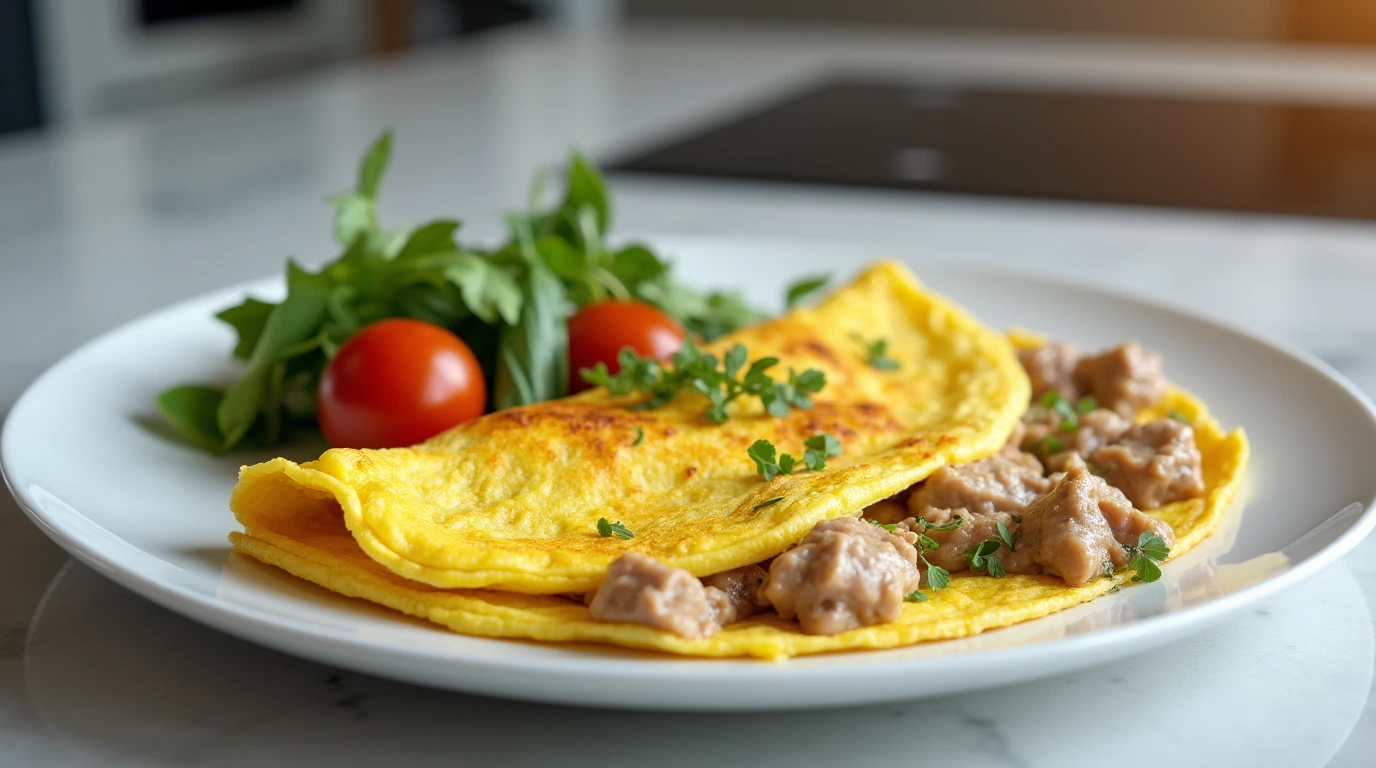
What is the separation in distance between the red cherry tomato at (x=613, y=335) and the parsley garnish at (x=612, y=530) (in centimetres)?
86

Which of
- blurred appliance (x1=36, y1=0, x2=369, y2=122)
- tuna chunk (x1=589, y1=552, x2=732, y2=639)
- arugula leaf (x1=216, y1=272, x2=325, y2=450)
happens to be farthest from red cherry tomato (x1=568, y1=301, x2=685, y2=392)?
blurred appliance (x1=36, y1=0, x2=369, y2=122)

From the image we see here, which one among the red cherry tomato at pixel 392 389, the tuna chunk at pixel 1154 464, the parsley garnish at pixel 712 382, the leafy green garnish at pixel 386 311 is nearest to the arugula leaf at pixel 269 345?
the leafy green garnish at pixel 386 311

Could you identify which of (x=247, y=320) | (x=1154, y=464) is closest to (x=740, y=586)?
(x=1154, y=464)

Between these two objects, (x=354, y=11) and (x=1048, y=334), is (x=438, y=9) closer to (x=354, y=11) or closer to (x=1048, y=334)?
(x=354, y=11)

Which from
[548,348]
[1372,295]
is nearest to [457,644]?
[548,348]

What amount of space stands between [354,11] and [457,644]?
9.18m

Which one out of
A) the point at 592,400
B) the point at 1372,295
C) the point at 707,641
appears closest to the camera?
the point at 707,641

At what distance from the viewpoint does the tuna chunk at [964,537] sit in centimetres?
194

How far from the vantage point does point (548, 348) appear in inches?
107

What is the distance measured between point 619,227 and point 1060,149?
1.85 meters

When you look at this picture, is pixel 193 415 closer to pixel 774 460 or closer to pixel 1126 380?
pixel 774 460

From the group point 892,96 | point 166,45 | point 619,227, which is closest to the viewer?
point 619,227

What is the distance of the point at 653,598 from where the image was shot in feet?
5.33

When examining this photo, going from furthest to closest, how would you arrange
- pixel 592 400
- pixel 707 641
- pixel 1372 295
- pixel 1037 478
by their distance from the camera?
pixel 1372 295, pixel 592 400, pixel 1037 478, pixel 707 641
